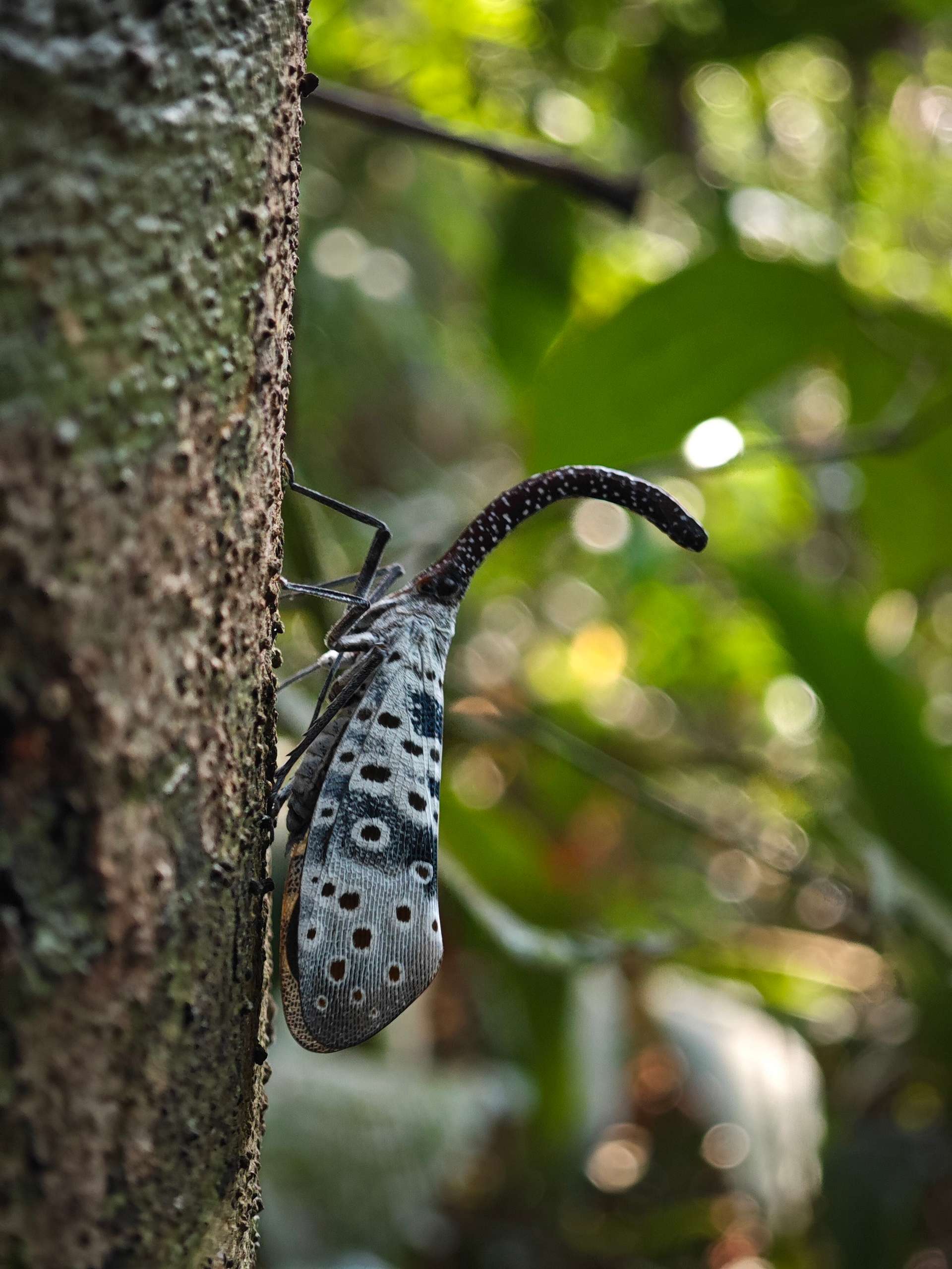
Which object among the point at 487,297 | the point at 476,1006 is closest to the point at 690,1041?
the point at 476,1006

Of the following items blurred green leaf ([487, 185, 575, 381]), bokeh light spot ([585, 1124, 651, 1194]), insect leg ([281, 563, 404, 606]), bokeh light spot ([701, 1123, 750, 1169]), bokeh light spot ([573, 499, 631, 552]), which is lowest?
bokeh light spot ([585, 1124, 651, 1194])

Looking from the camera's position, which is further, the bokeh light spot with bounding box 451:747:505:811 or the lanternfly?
the bokeh light spot with bounding box 451:747:505:811

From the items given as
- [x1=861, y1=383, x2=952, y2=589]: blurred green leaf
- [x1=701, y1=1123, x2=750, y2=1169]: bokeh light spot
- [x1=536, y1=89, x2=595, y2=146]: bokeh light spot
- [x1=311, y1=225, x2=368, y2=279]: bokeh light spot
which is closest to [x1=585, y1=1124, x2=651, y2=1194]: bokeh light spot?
[x1=701, y1=1123, x2=750, y2=1169]: bokeh light spot

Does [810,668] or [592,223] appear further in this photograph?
[592,223]

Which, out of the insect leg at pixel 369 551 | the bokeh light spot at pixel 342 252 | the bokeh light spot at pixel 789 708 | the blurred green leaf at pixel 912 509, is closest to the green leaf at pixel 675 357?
the blurred green leaf at pixel 912 509

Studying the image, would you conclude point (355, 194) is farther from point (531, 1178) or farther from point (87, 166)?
point (87, 166)

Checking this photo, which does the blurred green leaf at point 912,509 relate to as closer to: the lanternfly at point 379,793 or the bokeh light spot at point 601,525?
the bokeh light spot at point 601,525

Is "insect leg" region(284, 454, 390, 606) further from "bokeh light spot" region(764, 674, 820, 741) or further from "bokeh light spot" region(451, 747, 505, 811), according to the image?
"bokeh light spot" region(764, 674, 820, 741)

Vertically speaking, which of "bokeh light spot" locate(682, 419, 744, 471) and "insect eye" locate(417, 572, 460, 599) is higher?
"bokeh light spot" locate(682, 419, 744, 471)
